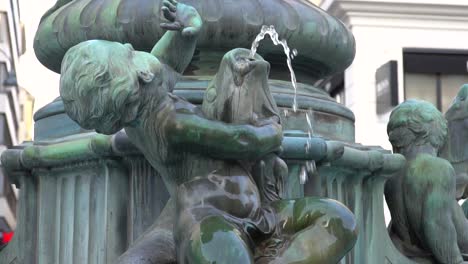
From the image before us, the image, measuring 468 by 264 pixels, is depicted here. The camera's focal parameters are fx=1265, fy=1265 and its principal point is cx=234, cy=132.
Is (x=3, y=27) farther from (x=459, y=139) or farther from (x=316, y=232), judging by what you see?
(x=316, y=232)

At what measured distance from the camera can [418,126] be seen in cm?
544

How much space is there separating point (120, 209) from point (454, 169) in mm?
1737

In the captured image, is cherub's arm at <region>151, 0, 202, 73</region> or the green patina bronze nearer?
the green patina bronze

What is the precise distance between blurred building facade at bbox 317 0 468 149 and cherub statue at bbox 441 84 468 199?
17.6 meters

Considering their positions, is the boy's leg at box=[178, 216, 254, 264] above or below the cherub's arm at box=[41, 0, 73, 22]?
below

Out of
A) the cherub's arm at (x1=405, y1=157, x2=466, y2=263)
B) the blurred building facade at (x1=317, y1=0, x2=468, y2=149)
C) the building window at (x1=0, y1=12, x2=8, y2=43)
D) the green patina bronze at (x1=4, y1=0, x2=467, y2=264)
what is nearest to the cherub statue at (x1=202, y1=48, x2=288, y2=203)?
the green patina bronze at (x1=4, y1=0, x2=467, y2=264)

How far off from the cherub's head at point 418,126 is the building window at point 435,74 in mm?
18420

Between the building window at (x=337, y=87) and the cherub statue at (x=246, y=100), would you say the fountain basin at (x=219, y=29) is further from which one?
the building window at (x=337, y=87)

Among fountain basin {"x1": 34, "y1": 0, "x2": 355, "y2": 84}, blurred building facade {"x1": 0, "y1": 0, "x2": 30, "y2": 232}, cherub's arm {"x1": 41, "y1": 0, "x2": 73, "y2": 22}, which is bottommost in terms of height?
blurred building facade {"x1": 0, "y1": 0, "x2": 30, "y2": 232}

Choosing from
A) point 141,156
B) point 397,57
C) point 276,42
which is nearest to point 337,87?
point 397,57

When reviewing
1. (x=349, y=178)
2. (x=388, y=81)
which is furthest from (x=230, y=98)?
(x=388, y=81)

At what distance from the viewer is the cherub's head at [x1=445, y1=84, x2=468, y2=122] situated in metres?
5.82

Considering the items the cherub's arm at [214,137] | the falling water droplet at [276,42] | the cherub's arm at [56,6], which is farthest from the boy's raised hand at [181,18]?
the cherub's arm at [56,6]

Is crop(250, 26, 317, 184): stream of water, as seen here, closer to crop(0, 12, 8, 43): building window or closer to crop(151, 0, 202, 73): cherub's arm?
crop(151, 0, 202, 73): cherub's arm
